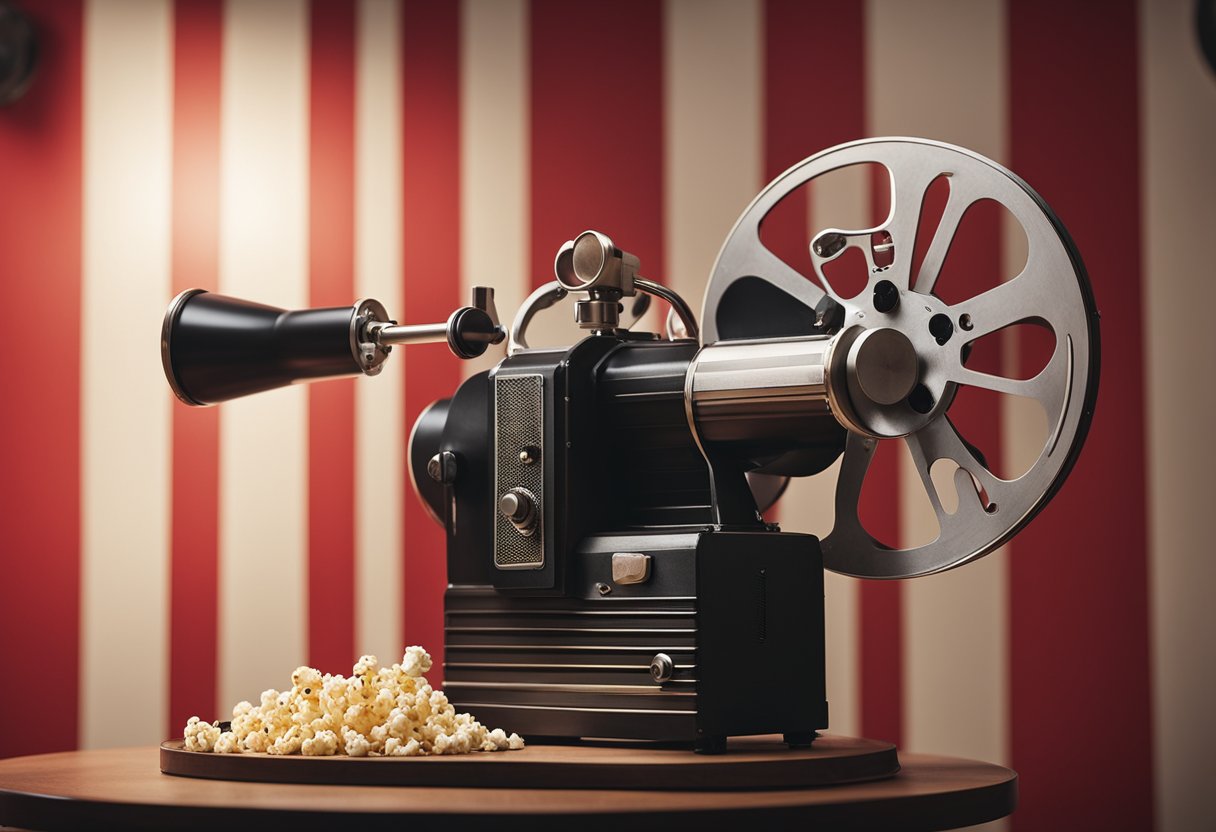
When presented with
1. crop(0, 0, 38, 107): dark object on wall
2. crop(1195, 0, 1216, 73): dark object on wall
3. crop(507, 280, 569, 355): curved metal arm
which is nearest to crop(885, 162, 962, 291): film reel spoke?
crop(507, 280, 569, 355): curved metal arm

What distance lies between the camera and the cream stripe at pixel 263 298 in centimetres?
306

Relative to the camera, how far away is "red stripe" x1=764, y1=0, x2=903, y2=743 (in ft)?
9.20

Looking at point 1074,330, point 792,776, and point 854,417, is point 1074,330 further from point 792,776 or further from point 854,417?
point 792,776

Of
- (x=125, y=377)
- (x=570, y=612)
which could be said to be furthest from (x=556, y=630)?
(x=125, y=377)

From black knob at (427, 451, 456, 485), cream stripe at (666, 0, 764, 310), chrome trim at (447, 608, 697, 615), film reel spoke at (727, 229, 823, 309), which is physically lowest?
chrome trim at (447, 608, 697, 615)

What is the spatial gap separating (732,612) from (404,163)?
5.87 feet

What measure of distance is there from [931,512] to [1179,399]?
478mm

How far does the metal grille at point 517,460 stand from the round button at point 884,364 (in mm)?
375

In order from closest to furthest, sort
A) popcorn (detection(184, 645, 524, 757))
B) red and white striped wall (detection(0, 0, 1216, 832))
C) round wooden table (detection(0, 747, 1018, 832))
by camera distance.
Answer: round wooden table (detection(0, 747, 1018, 832)), popcorn (detection(184, 645, 524, 757)), red and white striped wall (detection(0, 0, 1216, 832))

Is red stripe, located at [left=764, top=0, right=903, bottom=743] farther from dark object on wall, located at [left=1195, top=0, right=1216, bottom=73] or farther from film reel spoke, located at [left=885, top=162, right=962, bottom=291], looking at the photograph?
film reel spoke, located at [left=885, top=162, right=962, bottom=291]

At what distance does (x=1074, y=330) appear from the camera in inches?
66.4

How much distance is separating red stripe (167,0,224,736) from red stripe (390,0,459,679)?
41 cm

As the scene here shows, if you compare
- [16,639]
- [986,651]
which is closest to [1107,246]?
[986,651]

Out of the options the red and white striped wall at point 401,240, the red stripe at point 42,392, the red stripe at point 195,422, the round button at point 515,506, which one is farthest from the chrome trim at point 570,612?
the red stripe at point 42,392
